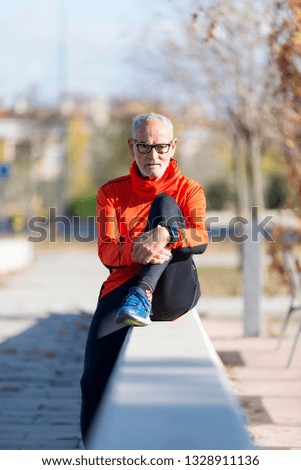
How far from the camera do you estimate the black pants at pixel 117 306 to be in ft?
17.2

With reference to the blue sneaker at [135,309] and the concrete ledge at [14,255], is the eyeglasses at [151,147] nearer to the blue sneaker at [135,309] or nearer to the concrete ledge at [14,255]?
the blue sneaker at [135,309]

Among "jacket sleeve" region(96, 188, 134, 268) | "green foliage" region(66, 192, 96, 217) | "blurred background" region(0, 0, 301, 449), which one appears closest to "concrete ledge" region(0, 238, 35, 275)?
"blurred background" region(0, 0, 301, 449)

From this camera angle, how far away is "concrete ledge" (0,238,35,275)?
2291 centimetres

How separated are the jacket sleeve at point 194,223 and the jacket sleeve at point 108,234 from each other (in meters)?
0.28

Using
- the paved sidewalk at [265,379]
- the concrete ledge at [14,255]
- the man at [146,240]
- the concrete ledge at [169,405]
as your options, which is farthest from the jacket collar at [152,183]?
the concrete ledge at [14,255]

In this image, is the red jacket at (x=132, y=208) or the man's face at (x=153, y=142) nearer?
the man's face at (x=153, y=142)

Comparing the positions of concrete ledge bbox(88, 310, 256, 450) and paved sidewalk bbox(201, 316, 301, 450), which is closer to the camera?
concrete ledge bbox(88, 310, 256, 450)

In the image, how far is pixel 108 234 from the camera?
538cm

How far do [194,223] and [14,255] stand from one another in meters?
19.0

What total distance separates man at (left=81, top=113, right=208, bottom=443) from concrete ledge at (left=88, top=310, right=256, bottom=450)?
1.43 ft

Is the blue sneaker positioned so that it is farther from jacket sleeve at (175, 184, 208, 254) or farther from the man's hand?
jacket sleeve at (175, 184, 208, 254)
